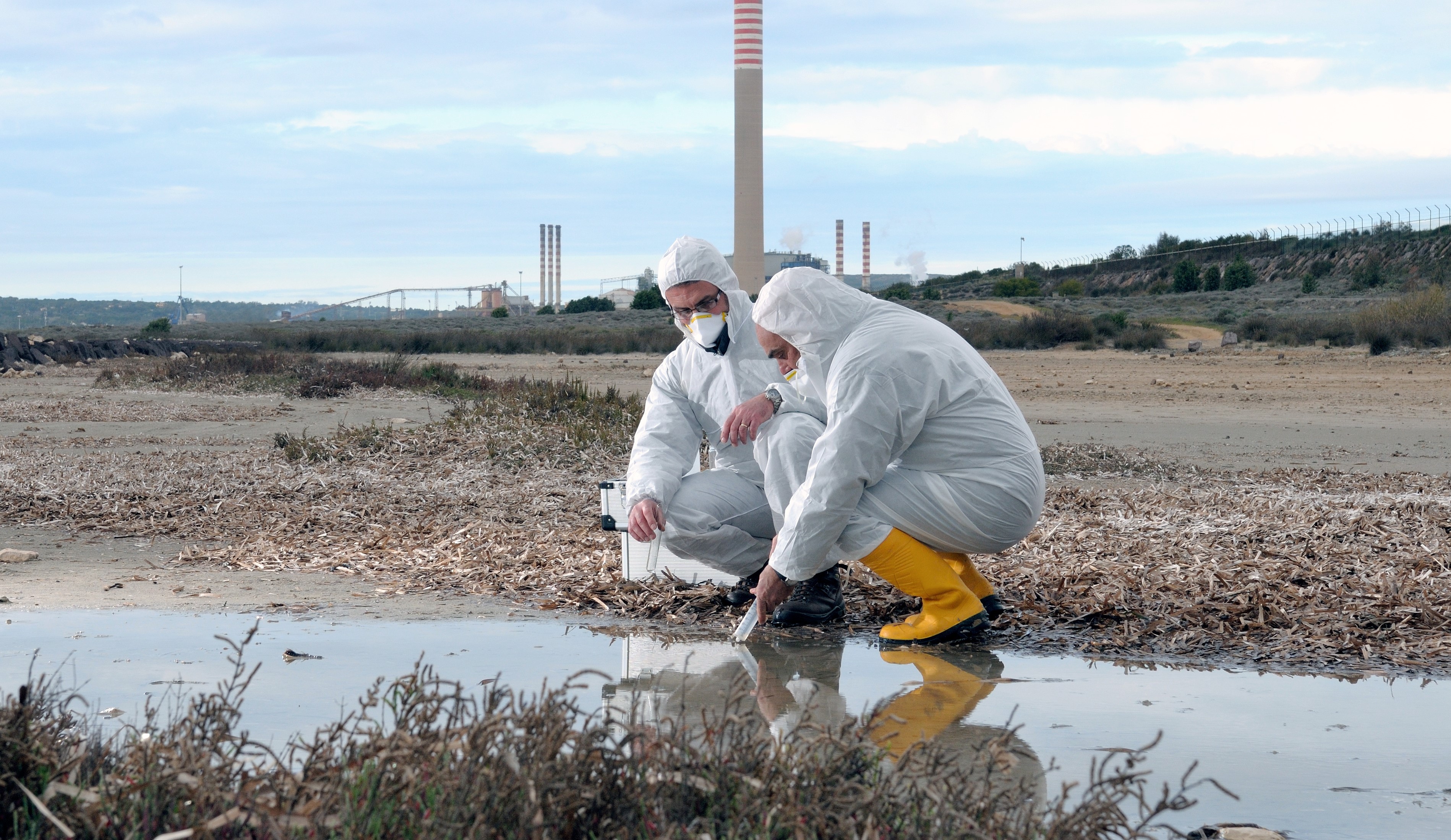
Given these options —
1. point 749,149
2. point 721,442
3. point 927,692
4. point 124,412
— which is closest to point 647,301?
point 749,149

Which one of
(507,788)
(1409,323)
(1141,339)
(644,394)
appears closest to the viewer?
(507,788)

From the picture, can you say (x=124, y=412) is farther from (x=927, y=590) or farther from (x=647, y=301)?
(x=647, y=301)

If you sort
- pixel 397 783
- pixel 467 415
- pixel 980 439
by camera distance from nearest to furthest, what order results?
pixel 397 783 < pixel 980 439 < pixel 467 415

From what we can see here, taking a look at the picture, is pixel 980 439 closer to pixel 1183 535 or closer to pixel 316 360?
pixel 1183 535

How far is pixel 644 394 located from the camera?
1969 cm

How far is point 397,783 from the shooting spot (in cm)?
242

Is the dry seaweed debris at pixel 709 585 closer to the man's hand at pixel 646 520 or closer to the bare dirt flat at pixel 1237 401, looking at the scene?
the man's hand at pixel 646 520

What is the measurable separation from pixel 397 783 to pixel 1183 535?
16.2 feet

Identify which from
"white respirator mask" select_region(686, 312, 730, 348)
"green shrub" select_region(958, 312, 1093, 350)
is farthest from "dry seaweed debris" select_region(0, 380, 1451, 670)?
"green shrub" select_region(958, 312, 1093, 350)

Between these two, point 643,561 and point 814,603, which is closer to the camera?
point 814,603

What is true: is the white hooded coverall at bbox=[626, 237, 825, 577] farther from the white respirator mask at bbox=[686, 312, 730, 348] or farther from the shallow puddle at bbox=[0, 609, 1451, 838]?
the shallow puddle at bbox=[0, 609, 1451, 838]

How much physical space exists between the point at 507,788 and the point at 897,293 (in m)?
66.7

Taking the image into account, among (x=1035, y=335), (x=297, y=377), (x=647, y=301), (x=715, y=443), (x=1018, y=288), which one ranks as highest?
(x=1018, y=288)

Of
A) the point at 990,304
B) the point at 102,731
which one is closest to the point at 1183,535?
the point at 102,731
